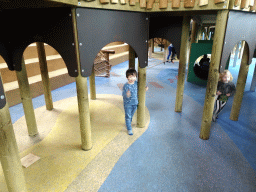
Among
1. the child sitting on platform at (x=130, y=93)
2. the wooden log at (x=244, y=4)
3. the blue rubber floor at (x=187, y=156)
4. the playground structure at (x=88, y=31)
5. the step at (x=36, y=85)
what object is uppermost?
the wooden log at (x=244, y=4)

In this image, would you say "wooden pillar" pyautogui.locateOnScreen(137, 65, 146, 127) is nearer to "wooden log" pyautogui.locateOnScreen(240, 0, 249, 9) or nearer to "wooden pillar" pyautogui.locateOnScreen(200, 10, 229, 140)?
"wooden pillar" pyautogui.locateOnScreen(200, 10, 229, 140)

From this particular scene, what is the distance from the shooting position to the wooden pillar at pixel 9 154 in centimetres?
142

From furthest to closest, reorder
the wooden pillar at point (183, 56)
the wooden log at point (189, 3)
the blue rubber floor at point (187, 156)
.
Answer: the wooden pillar at point (183, 56), the wooden log at point (189, 3), the blue rubber floor at point (187, 156)

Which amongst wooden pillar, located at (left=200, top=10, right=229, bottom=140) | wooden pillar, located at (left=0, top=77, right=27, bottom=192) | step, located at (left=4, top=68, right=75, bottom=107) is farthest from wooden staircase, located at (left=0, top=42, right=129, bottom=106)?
wooden pillar, located at (left=200, top=10, right=229, bottom=140)

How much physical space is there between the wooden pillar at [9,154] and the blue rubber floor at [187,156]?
907mm

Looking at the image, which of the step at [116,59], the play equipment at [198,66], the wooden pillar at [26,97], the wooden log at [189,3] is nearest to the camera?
the wooden log at [189,3]

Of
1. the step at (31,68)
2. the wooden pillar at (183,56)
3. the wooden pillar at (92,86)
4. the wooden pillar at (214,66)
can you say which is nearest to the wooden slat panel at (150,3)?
the wooden pillar at (214,66)

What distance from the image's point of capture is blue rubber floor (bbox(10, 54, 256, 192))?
7.15ft

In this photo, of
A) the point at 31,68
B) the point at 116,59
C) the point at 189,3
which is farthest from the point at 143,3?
the point at 116,59

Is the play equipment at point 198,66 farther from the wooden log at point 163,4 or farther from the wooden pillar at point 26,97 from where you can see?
the wooden pillar at point 26,97

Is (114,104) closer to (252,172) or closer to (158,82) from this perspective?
(158,82)

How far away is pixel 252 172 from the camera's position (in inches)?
93.2

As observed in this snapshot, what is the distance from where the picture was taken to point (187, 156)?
264 cm

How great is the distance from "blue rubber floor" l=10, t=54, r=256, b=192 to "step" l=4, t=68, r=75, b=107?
242 millimetres
